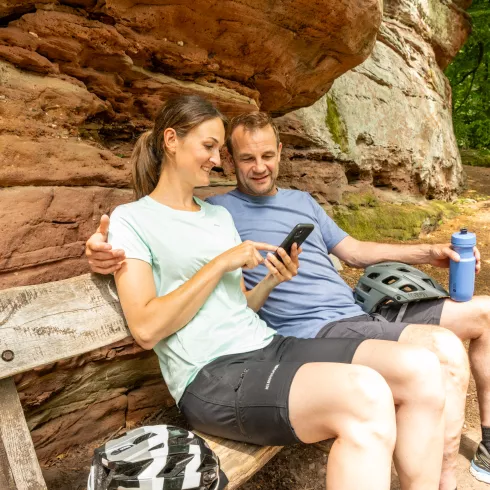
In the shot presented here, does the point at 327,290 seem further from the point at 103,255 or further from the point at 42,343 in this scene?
the point at 42,343

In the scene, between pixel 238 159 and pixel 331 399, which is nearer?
pixel 331 399

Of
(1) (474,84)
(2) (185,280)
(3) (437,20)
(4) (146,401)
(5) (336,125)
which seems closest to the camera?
(2) (185,280)

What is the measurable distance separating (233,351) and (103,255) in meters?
0.75

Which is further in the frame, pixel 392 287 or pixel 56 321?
pixel 392 287

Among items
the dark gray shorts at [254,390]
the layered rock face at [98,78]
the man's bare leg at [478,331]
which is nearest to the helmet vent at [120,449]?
the dark gray shorts at [254,390]

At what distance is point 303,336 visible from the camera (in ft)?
8.82

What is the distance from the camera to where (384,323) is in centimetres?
267

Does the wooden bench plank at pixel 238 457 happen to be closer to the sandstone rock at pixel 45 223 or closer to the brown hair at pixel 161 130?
the sandstone rock at pixel 45 223

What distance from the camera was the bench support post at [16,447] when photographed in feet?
6.22

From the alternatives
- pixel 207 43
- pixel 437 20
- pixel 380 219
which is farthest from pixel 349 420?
pixel 437 20

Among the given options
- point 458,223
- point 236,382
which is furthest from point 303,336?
point 458,223

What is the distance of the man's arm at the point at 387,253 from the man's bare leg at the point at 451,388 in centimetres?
64

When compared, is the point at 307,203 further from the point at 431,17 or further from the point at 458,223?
the point at 431,17

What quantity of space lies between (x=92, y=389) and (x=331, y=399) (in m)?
1.59
